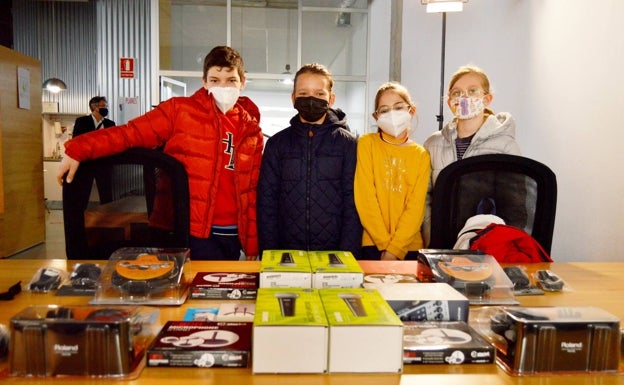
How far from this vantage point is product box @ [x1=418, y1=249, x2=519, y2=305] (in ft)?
3.51

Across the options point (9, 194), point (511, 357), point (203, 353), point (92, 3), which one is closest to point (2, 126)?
point (9, 194)

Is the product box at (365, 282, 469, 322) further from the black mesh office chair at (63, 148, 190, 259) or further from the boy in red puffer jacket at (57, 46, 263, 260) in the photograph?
the boy in red puffer jacket at (57, 46, 263, 260)

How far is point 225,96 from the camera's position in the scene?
205 centimetres

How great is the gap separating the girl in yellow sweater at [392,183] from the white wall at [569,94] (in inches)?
42.2

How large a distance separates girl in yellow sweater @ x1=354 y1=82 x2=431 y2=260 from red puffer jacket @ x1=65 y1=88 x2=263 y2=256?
17.8 inches

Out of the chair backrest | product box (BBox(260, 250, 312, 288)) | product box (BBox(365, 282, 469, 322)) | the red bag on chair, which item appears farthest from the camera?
the chair backrest

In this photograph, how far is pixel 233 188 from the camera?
2035mm

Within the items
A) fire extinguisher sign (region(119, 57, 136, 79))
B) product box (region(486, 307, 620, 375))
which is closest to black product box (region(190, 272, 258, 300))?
product box (region(486, 307, 620, 375))

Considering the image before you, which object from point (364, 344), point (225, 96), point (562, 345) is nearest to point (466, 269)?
point (562, 345)

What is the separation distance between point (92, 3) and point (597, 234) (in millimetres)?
9274

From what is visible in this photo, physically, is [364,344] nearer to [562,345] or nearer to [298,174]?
[562,345]

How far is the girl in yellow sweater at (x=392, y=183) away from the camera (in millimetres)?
1977

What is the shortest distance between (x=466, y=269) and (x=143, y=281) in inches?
28.2

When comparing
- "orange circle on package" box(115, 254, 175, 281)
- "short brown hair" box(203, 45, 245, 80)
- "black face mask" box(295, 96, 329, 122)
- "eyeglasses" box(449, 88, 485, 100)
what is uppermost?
"short brown hair" box(203, 45, 245, 80)
